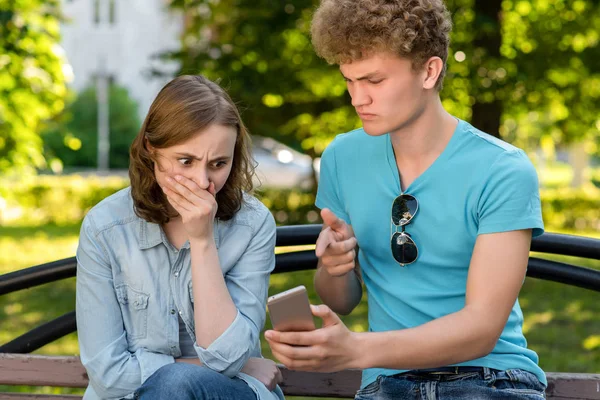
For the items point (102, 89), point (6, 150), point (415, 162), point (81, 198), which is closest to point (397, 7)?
point (415, 162)

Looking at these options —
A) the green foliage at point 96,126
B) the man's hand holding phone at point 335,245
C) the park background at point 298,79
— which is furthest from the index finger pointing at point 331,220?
the green foliage at point 96,126

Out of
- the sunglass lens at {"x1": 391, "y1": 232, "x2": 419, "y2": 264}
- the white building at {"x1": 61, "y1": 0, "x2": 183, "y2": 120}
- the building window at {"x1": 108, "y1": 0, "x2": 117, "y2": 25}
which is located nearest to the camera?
the sunglass lens at {"x1": 391, "y1": 232, "x2": 419, "y2": 264}

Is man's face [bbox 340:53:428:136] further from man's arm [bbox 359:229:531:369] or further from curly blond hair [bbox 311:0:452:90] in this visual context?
man's arm [bbox 359:229:531:369]

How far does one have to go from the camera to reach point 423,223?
8.35 feet

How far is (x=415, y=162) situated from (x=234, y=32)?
22.9ft

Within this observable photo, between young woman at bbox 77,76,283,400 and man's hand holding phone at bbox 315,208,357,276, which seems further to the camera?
young woman at bbox 77,76,283,400

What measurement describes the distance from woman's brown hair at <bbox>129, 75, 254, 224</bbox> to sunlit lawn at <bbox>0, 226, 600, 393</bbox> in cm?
293

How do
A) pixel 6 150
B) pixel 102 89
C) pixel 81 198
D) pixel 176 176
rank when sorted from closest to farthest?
pixel 176 176
pixel 6 150
pixel 81 198
pixel 102 89

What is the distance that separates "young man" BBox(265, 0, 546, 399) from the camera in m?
2.30

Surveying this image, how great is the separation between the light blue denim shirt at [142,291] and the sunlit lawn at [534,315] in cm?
291

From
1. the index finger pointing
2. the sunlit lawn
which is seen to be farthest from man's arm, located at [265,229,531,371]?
the sunlit lawn

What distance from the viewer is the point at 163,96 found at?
2.71 meters

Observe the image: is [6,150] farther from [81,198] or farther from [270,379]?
[81,198]

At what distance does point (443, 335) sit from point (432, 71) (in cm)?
76
